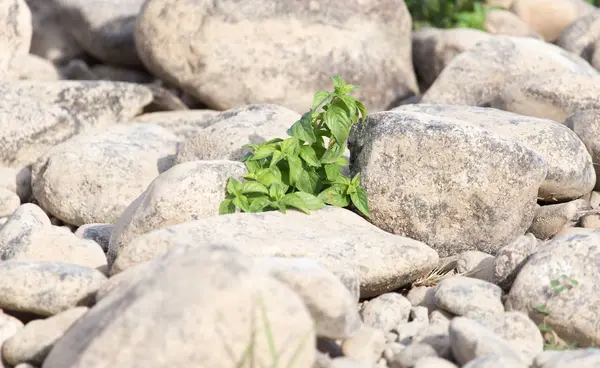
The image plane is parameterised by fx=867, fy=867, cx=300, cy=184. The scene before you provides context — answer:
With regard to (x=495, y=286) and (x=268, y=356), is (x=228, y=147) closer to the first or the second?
(x=495, y=286)

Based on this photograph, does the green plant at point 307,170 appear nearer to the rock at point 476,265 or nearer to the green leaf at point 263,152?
the green leaf at point 263,152

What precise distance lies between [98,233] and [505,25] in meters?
6.31

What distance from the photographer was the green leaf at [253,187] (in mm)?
4773

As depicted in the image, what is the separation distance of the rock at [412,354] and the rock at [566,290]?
701mm

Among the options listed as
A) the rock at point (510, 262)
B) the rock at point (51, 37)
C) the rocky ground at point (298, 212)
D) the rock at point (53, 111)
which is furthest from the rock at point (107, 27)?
the rock at point (510, 262)

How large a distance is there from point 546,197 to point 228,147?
6.92 feet

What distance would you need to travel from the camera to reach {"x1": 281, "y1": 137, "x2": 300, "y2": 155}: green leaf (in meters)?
4.91

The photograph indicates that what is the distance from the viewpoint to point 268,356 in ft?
10.1

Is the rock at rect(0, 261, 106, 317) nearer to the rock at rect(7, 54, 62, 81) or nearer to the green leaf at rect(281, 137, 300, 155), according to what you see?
the green leaf at rect(281, 137, 300, 155)

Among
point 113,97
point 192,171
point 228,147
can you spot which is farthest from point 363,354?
point 113,97

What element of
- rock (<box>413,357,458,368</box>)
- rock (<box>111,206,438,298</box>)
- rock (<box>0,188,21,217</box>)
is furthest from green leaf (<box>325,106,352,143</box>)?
rock (<box>0,188,21,217</box>)

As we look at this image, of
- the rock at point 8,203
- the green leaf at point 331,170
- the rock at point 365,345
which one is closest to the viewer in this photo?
the rock at point 365,345

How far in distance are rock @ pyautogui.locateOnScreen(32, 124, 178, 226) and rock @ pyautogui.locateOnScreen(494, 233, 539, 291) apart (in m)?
2.66

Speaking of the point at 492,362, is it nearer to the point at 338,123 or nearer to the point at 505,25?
the point at 338,123
